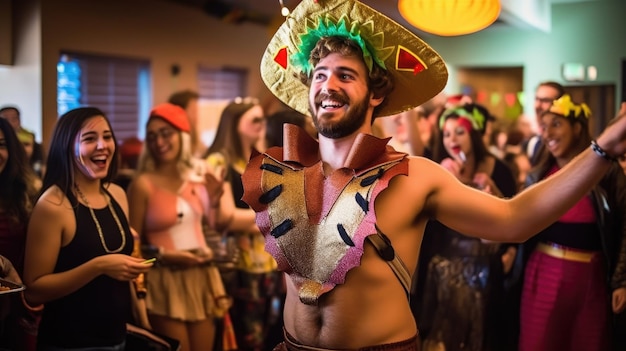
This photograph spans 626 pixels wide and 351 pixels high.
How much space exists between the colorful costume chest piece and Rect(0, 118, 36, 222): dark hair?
1.00 m

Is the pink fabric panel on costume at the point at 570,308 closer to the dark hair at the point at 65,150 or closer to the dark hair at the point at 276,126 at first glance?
the dark hair at the point at 276,126

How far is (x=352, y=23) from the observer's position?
5.89 ft

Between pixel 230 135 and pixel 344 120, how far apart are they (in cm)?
199

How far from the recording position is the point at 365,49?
1816mm

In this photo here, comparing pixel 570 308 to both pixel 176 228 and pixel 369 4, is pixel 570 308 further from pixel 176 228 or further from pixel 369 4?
pixel 369 4

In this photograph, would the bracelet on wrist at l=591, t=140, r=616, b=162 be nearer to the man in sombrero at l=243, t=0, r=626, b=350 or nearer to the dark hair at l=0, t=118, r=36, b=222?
the man in sombrero at l=243, t=0, r=626, b=350

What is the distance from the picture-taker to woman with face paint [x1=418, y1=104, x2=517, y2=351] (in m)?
3.18

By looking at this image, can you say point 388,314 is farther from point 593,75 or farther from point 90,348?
point 593,75

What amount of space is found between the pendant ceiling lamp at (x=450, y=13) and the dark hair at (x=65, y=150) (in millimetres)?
1760

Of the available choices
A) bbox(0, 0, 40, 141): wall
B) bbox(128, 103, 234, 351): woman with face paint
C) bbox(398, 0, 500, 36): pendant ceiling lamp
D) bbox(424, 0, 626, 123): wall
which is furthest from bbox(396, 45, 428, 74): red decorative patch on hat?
bbox(424, 0, 626, 123): wall

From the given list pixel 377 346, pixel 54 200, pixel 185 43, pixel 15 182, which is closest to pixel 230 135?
pixel 15 182

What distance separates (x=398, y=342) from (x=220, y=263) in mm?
1621

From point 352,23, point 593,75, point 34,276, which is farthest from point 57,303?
point 593,75

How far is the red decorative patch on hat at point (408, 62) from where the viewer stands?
1850mm
